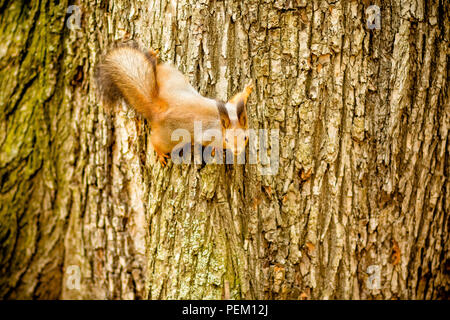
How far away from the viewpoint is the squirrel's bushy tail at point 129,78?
1.48m

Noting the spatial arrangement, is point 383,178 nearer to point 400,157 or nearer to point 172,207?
point 400,157

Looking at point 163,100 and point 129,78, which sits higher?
point 129,78

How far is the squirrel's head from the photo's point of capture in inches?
56.2

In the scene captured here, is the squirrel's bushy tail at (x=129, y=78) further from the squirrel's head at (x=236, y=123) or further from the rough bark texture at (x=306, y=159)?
the squirrel's head at (x=236, y=123)

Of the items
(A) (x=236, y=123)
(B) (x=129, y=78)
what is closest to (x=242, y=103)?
(A) (x=236, y=123)

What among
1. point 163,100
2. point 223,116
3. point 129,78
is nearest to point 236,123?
point 223,116

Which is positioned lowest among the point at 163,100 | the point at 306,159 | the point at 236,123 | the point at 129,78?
the point at 306,159

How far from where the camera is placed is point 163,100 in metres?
1.48

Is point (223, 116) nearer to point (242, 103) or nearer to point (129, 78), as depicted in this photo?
point (242, 103)

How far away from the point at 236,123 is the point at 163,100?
13.8 inches

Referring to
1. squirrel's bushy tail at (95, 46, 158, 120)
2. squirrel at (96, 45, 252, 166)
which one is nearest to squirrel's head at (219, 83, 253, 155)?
squirrel at (96, 45, 252, 166)

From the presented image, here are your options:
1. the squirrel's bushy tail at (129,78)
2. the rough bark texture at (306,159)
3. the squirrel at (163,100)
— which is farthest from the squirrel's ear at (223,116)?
the squirrel's bushy tail at (129,78)

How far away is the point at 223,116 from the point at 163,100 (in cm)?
30
